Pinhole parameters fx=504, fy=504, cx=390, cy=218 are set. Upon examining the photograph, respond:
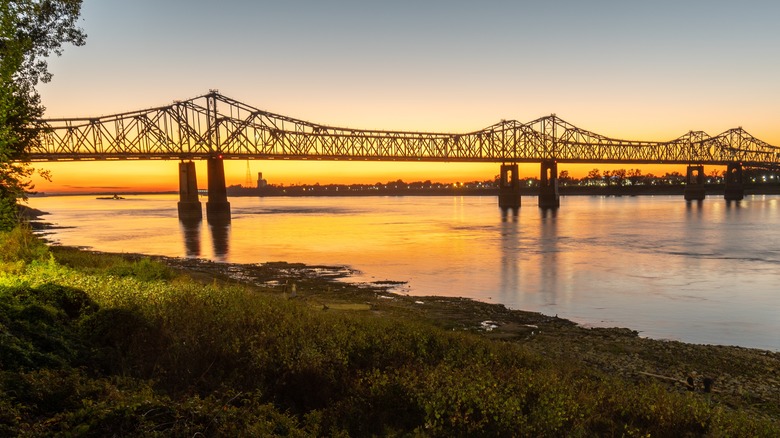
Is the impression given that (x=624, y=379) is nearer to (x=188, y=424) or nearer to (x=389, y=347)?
(x=389, y=347)

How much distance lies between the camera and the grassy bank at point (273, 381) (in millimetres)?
6496

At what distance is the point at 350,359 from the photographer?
33.5 ft

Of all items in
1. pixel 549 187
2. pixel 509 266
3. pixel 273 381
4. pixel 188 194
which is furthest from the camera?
pixel 549 187

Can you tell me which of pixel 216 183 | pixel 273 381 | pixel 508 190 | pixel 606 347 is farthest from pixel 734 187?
pixel 273 381

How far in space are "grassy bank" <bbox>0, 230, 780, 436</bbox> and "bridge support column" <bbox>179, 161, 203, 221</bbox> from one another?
315 ft

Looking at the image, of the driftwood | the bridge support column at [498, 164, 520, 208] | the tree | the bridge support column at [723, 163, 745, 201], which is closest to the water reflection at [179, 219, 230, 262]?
the tree

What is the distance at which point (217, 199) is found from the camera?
4104 inches

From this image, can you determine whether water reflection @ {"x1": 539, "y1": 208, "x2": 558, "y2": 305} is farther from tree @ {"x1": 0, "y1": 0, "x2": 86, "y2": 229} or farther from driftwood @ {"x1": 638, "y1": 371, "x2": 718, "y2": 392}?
tree @ {"x1": 0, "y1": 0, "x2": 86, "y2": 229}

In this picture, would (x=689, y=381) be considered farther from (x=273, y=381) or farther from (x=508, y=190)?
(x=508, y=190)

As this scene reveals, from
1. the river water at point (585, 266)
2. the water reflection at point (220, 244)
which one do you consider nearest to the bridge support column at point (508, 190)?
the river water at point (585, 266)

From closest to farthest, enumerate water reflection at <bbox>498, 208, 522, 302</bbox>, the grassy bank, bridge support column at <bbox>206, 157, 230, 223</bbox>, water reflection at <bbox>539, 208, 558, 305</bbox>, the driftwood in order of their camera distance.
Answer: the grassy bank, the driftwood, water reflection at <bbox>539, 208, 558, 305</bbox>, water reflection at <bbox>498, 208, 522, 302</bbox>, bridge support column at <bbox>206, 157, 230, 223</bbox>

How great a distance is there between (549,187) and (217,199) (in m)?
99.9

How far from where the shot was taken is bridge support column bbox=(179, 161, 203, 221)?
4082 inches

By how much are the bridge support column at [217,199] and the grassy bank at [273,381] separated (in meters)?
93.5
